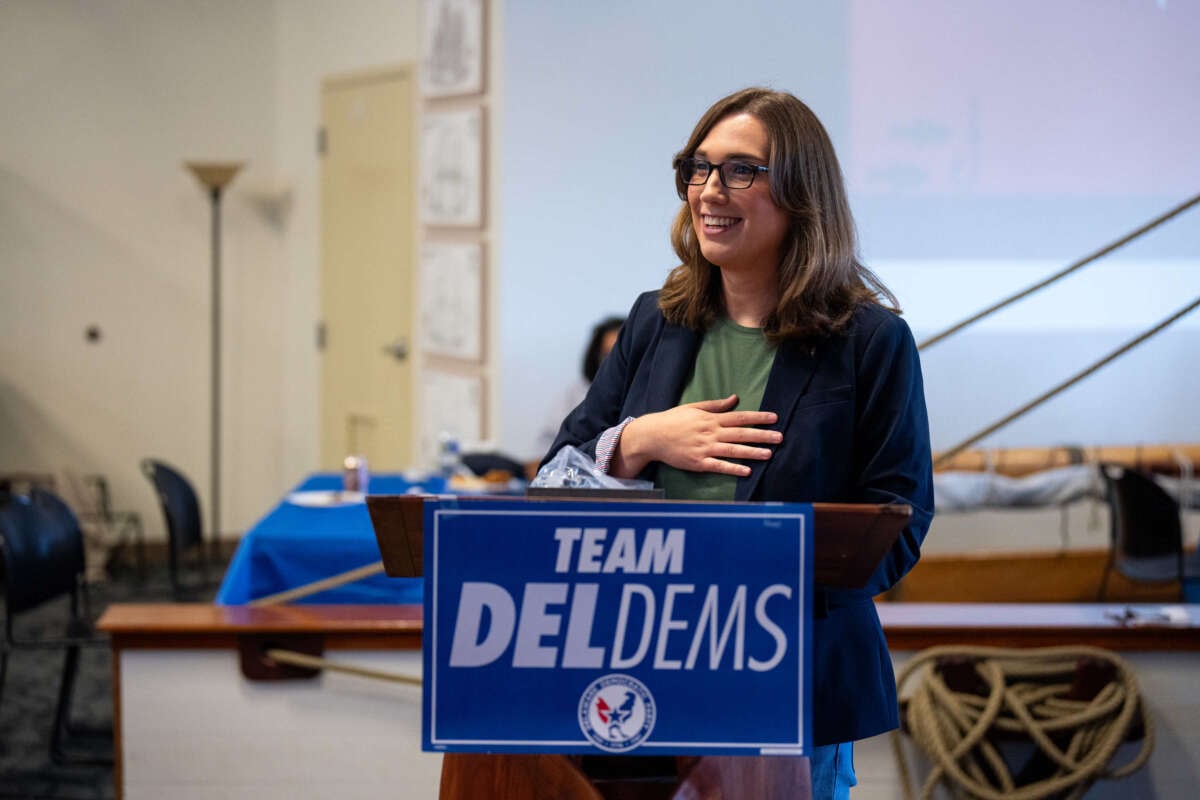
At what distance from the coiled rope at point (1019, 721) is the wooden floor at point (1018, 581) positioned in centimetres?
182

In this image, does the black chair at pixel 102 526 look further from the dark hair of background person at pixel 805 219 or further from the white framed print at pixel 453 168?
the dark hair of background person at pixel 805 219

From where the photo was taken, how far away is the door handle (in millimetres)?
6227

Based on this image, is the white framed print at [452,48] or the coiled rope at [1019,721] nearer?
the coiled rope at [1019,721]

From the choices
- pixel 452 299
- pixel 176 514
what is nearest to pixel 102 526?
pixel 176 514

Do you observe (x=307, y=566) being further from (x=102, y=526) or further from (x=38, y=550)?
(x=102, y=526)

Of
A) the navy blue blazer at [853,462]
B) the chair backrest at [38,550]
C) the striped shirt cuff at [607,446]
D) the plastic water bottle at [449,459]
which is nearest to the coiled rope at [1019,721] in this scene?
the navy blue blazer at [853,462]

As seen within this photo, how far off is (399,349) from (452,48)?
1449mm

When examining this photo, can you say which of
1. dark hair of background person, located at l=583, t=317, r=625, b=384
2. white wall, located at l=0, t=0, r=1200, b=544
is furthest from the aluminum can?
white wall, located at l=0, t=0, r=1200, b=544

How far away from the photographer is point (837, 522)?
52.5 inches

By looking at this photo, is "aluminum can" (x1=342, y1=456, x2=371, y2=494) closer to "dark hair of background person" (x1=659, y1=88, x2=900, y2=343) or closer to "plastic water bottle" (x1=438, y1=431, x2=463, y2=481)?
"plastic water bottle" (x1=438, y1=431, x2=463, y2=481)

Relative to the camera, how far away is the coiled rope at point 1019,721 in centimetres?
243

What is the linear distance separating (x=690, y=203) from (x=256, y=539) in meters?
2.04

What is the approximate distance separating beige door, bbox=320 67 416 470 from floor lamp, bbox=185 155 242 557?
536mm

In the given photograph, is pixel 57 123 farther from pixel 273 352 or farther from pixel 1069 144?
pixel 1069 144
